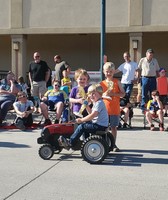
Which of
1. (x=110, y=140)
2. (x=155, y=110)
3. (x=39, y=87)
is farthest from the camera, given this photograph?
(x=39, y=87)

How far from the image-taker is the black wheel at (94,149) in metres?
6.98

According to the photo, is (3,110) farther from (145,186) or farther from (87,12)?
(87,12)

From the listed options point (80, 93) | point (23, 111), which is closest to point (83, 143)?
point (80, 93)

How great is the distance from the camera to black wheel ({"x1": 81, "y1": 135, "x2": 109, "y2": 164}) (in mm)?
6980

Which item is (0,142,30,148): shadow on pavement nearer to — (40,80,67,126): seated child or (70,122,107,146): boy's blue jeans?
(70,122,107,146): boy's blue jeans

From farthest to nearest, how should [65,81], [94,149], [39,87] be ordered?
[39,87] < [65,81] < [94,149]

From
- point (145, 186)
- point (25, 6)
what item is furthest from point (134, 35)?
point (145, 186)

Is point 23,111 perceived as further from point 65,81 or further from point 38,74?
point 65,81

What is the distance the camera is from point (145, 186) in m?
5.78

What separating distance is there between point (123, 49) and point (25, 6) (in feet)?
18.7

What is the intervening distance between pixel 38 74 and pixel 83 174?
6.83 metres

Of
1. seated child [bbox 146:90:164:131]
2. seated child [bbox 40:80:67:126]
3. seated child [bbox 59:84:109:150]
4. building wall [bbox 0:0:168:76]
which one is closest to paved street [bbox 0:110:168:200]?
seated child [bbox 59:84:109:150]

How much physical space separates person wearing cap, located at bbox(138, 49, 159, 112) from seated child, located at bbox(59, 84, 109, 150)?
5.01 meters

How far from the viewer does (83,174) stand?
6.41 meters
